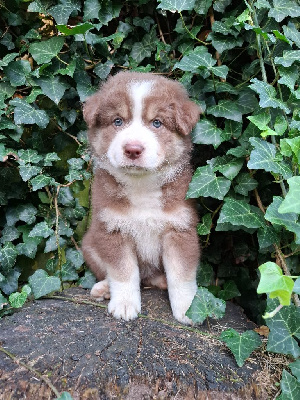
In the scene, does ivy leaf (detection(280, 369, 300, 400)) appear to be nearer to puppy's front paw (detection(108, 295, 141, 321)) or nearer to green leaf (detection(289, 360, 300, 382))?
green leaf (detection(289, 360, 300, 382))

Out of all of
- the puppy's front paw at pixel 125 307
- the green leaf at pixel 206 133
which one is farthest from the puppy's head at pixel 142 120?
the puppy's front paw at pixel 125 307

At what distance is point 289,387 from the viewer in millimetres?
2580

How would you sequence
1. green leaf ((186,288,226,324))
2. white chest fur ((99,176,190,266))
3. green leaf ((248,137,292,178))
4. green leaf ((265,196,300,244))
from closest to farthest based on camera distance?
green leaf ((265,196,300,244)), green leaf ((248,137,292,178)), green leaf ((186,288,226,324)), white chest fur ((99,176,190,266))

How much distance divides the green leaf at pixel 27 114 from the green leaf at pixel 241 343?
2.07m

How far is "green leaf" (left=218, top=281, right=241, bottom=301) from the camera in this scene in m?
3.92

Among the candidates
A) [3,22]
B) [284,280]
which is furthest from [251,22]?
[3,22]

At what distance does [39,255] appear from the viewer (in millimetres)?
4473

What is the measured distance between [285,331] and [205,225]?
41.1 inches

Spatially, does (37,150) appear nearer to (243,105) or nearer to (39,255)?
(39,255)

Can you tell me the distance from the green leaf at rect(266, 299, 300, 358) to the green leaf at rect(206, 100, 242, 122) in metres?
1.34

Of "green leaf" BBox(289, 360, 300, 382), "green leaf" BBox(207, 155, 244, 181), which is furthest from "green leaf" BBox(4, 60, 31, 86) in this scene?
"green leaf" BBox(289, 360, 300, 382)

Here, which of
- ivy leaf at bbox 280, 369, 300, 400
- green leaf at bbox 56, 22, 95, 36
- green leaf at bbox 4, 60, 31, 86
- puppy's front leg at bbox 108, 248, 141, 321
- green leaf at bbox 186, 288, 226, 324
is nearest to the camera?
ivy leaf at bbox 280, 369, 300, 400

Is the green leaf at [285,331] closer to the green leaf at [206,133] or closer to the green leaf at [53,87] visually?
the green leaf at [206,133]

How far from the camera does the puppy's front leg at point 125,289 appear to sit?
10.6 feet
